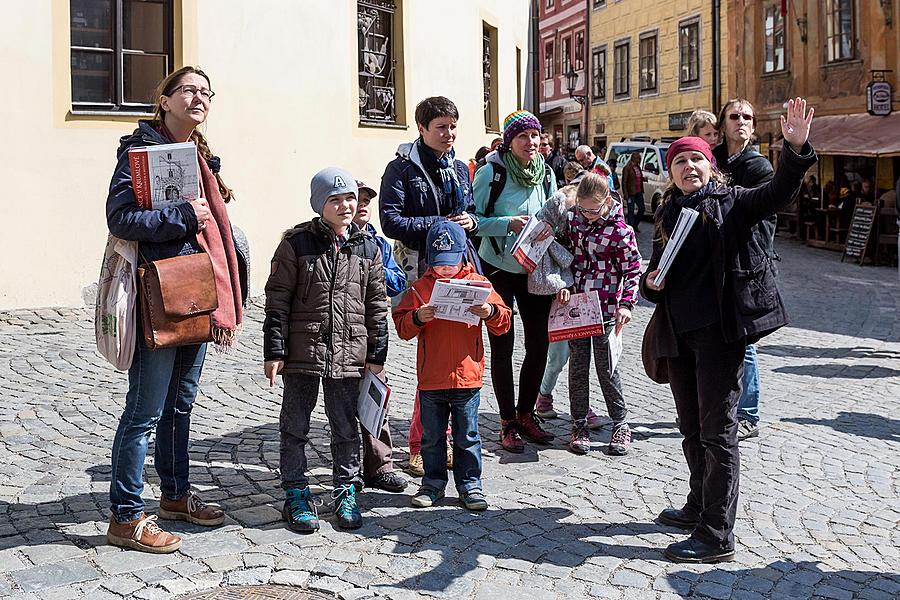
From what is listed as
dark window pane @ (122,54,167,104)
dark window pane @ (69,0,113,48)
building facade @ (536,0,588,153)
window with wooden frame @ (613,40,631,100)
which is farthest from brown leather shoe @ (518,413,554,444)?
building facade @ (536,0,588,153)

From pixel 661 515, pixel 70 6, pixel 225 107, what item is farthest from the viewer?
pixel 225 107

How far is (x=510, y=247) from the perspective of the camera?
6.46m

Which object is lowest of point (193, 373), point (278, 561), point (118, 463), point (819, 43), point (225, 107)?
point (278, 561)

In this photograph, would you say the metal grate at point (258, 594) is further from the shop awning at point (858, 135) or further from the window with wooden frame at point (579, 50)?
the window with wooden frame at point (579, 50)

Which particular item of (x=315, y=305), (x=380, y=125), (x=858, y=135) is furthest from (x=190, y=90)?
(x=858, y=135)

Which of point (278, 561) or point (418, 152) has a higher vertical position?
point (418, 152)

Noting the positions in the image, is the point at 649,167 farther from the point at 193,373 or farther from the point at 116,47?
the point at 193,373

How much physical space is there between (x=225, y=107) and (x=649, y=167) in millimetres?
17494

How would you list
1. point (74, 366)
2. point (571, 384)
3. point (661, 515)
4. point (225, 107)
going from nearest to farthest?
point (661, 515) < point (571, 384) < point (74, 366) < point (225, 107)

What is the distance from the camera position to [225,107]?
40.4ft

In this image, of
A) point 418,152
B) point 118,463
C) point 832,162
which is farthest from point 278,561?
point 832,162

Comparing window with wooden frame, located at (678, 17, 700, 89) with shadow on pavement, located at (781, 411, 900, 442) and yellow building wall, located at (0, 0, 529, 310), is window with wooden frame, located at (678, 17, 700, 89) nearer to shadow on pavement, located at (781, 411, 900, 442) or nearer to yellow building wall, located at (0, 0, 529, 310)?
yellow building wall, located at (0, 0, 529, 310)

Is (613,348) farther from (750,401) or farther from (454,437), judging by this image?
(454,437)

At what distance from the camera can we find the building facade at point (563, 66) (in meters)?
44.6
